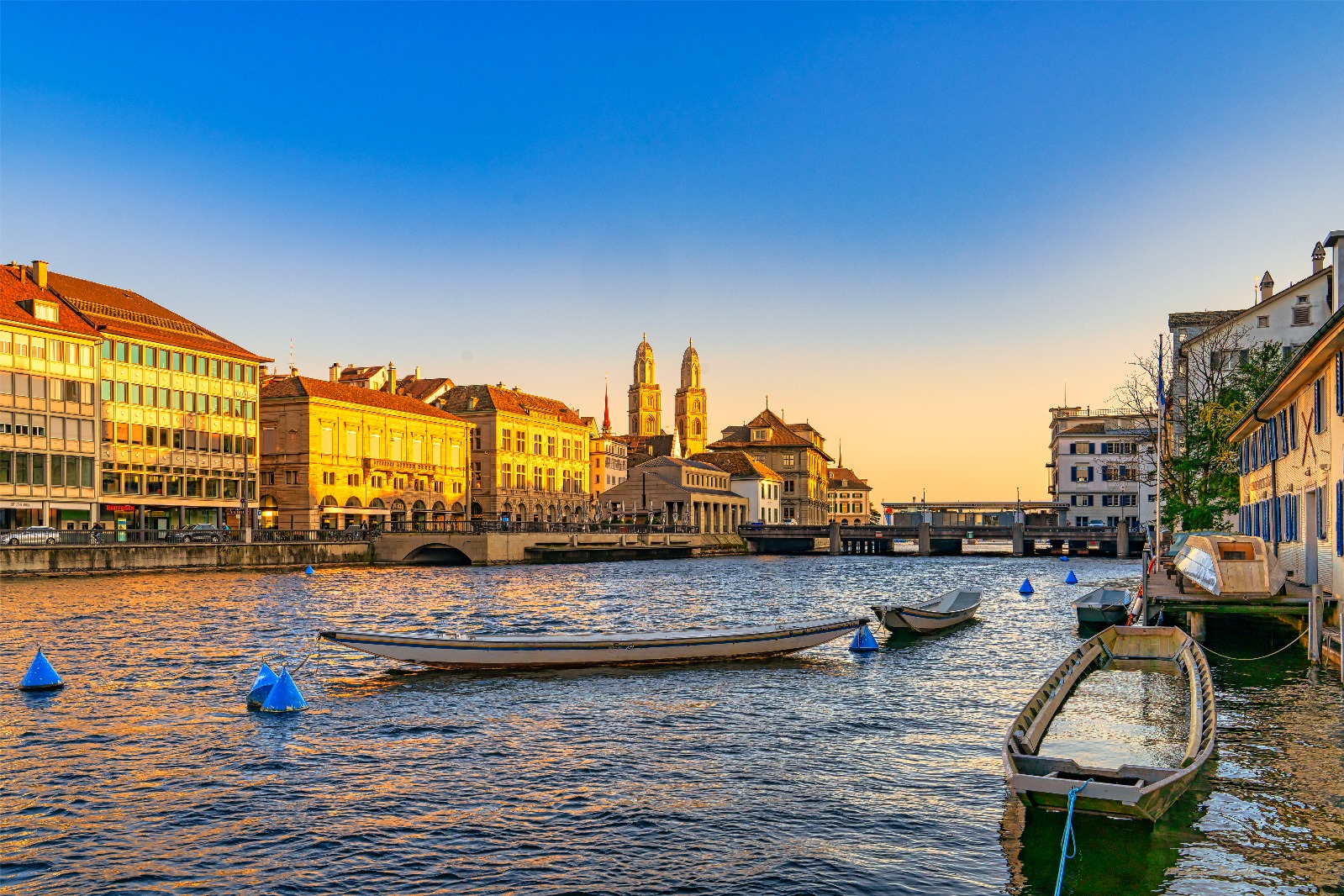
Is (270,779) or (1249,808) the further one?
(270,779)

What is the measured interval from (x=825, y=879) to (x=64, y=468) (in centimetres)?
8125

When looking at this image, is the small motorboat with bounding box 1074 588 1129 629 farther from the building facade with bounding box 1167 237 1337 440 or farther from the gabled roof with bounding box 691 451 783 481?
the gabled roof with bounding box 691 451 783 481

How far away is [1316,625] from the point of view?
1064 inches

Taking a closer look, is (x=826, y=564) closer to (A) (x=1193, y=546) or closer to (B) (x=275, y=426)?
(B) (x=275, y=426)

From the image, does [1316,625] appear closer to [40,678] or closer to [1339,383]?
[1339,383]

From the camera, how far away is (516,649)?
29.1m

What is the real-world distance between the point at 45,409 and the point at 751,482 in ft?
400

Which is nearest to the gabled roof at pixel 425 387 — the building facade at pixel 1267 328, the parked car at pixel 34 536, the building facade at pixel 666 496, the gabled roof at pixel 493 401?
the gabled roof at pixel 493 401

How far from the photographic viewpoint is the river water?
13.2 meters

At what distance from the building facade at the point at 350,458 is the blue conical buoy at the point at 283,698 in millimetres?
83520

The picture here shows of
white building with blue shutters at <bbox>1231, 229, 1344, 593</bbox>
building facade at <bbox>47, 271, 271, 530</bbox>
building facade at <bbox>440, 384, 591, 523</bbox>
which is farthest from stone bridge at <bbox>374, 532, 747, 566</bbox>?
white building with blue shutters at <bbox>1231, 229, 1344, 593</bbox>

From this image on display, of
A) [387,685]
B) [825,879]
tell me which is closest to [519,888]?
[825,879]

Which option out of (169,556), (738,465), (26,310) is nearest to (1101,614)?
(169,556)

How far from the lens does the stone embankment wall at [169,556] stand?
63000mm
